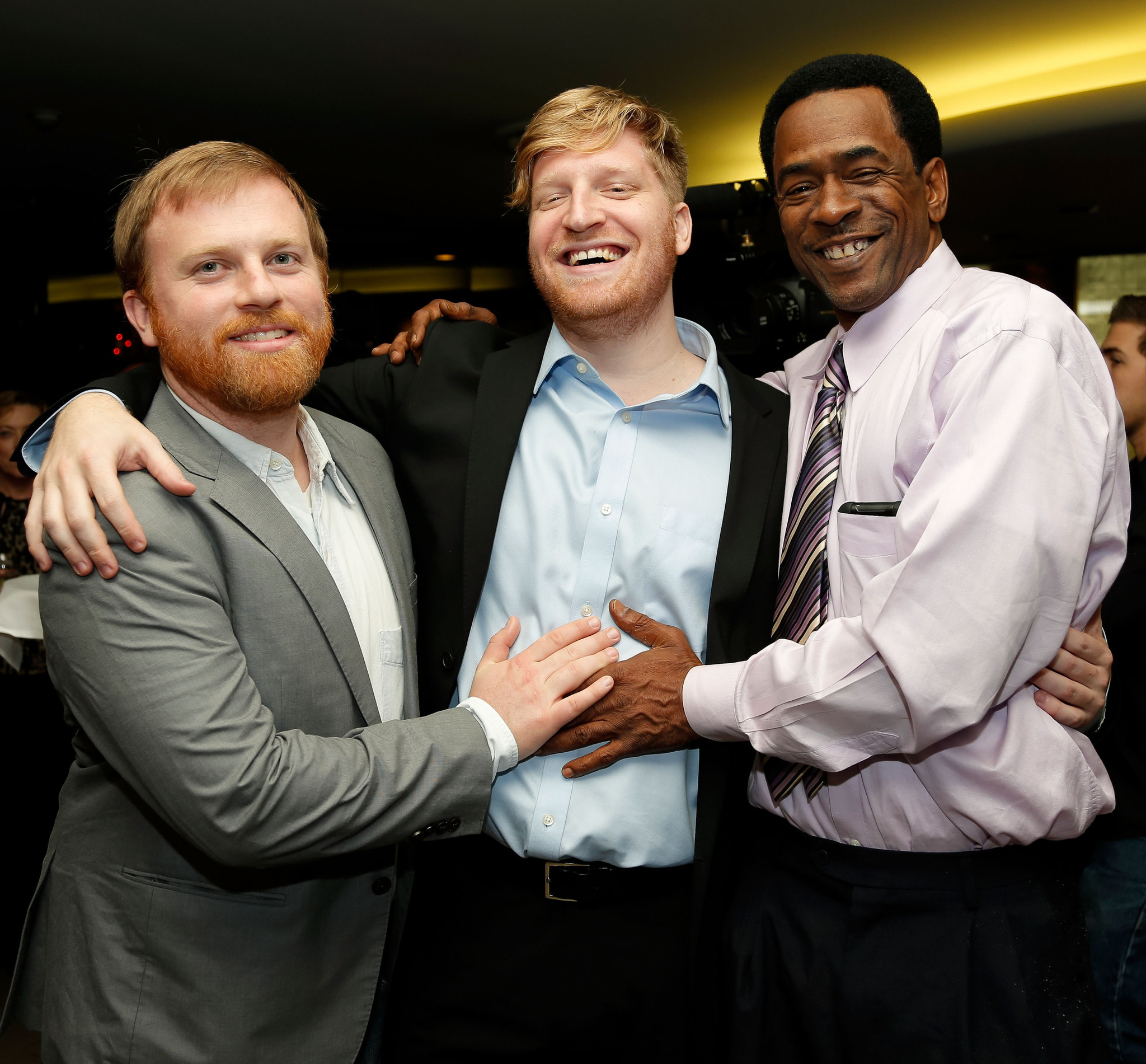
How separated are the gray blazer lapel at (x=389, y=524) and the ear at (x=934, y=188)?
115 cm

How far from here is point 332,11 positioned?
4.62 metres

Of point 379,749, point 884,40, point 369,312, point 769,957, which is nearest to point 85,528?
point 379,749

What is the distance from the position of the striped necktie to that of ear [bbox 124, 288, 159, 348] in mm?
1135

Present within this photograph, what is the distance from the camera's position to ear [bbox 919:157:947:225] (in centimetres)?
183

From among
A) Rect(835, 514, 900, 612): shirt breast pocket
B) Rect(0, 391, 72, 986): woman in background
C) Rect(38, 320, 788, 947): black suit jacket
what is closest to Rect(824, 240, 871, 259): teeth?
Rect(38, 320, 788, 947): black suit jacket

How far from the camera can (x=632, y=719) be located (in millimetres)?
1626

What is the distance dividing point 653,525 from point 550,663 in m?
0.34

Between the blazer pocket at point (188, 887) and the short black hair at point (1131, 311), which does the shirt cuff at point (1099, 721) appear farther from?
the short black hair at point (1131, 311)

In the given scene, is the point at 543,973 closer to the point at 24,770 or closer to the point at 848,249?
the point at 848,249

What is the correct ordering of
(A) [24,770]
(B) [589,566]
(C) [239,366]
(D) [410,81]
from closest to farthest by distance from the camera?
(C) [239,366] → (B) [589,566] → (A) [24,770] → (D) [410,81]

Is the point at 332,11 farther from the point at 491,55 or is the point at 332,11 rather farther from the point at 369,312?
the point at 369,312

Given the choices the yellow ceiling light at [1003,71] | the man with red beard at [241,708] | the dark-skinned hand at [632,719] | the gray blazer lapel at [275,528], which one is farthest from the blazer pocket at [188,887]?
the yellow ceiling light at [1003,71]

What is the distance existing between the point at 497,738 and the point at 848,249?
3.54 ft

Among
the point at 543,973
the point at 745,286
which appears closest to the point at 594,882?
the point at 543,973
